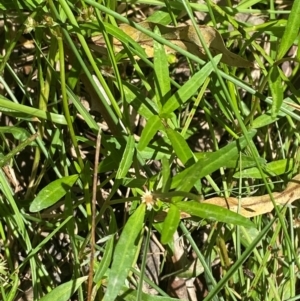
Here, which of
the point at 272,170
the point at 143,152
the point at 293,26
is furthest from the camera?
the point at 272,170

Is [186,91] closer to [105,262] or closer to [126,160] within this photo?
[126,160]

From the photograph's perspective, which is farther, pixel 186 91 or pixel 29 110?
pixel 29 110

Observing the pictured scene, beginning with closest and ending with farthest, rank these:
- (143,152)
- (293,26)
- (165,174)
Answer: (165,174)
(293,26)
(143,152)

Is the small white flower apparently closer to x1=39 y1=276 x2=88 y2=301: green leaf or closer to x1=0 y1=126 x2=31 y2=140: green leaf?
x1=39 y1=276 x2=88 y2=301: green leaf

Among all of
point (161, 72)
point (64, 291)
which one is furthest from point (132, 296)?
point (161, 72)

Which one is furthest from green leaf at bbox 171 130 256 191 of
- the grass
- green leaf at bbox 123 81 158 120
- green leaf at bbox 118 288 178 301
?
green leaf at bbox 118 288 178 301

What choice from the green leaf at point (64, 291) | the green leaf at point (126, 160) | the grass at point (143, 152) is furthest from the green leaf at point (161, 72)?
the green leaf at point (64, 291)
